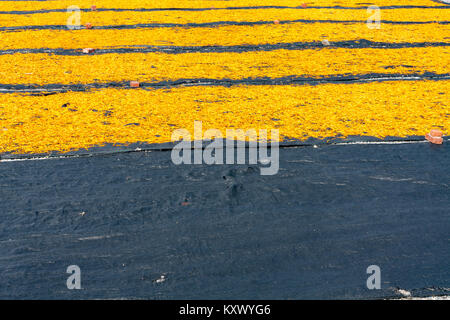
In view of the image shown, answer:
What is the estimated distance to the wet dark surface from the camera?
2273 millimetres

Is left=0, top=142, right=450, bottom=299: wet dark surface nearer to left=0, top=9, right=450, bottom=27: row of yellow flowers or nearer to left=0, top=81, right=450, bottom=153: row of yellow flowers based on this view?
left=0, top=81, right=450, bottom=153: row of yellow flowers

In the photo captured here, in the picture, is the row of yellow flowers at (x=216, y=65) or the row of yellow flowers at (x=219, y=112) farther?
the row of yellow flowers at (x=216, y=65)

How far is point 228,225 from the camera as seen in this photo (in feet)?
8.79

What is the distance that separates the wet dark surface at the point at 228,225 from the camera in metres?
2.27

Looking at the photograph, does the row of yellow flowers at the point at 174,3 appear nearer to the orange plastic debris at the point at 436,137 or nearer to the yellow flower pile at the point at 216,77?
the yellow flower pile at the point at 216,77

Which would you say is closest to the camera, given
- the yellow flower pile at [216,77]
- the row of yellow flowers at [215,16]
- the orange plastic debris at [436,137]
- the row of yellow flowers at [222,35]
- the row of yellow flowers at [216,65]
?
the orange plastic debris at [436,137]

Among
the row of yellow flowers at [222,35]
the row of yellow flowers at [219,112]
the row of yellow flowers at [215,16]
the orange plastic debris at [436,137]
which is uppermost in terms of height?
the row of yellow flowers at [215,16]

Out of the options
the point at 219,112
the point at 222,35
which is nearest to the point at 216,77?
the point at 219,112

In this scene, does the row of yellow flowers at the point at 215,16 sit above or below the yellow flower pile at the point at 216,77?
above

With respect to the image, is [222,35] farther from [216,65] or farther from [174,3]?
[174,3]

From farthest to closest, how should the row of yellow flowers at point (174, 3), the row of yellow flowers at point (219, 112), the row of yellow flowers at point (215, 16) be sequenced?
the row of yellow flowers at point (174, 3), the row of yellow flowers at point (215, 16), the row of yellow flowers at point (219, 112)

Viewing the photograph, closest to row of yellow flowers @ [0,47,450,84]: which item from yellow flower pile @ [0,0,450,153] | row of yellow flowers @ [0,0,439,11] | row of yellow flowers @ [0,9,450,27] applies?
yellow flower pile @ [0,0,450,153]

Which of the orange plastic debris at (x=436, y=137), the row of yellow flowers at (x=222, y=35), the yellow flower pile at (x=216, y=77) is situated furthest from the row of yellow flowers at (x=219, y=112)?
the row of yellow flowers at (x=222, y=35)

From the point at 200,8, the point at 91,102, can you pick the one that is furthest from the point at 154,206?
the point at 200,8
